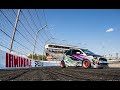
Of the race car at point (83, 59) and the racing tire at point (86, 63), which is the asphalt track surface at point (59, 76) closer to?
the race car at point (83, 59)

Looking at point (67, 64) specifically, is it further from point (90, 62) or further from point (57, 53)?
point (57, 53)

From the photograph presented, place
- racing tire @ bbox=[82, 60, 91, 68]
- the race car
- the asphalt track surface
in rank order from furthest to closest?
racing tire @ bbox=[82, 60, 91, 68], the race car, the asphalt track surface

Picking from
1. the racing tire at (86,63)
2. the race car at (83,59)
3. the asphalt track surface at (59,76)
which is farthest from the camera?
the racing tire at (86,63)

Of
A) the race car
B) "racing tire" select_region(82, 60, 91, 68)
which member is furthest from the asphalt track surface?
"racing tire" select_region(82, 60, 91, 68)

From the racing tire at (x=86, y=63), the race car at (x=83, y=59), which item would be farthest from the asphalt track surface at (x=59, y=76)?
the racing tire at (x=86, y=63)

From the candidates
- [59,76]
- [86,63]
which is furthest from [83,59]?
[59,76]

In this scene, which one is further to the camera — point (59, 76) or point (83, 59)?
point (83, 59)

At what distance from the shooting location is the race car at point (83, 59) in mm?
18047

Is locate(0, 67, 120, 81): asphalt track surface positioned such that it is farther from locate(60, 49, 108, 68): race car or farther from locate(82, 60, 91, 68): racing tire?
locate(82, 60, 91, 68): racing tire

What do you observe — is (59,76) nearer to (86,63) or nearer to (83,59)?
(86,63)

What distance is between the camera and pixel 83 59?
1862 cm

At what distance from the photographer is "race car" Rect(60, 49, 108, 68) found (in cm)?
1805
